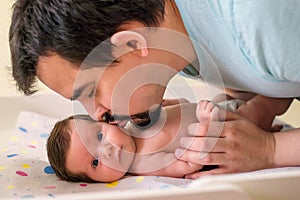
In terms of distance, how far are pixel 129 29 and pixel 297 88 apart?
0.88 feet

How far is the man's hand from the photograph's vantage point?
28.9 inches

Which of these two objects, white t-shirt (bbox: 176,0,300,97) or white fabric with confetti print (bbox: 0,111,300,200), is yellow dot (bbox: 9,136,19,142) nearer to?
white fabric with confetti print (bbox: 0,111,300,200)

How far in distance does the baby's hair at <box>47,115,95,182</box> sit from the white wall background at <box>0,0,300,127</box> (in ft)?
1.31

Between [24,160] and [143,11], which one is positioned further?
[24,160]

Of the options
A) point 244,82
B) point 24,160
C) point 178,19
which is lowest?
point 24,160

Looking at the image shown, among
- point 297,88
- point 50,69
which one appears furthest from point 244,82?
point 50,69

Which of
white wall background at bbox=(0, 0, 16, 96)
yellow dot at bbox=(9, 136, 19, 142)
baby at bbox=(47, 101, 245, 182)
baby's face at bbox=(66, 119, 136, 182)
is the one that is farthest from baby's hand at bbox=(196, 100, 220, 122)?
white wall background at bbox=(0, 0, 16, 96)

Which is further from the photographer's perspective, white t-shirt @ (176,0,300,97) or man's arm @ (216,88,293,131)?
man's arm @ (216,88,293,131)

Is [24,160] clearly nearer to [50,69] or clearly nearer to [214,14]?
[50,69]

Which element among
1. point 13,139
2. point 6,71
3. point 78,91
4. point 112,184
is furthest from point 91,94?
point 6,71

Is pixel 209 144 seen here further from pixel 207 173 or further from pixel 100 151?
pixel 100 151

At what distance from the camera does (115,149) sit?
788mm

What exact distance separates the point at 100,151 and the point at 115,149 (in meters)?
0.02

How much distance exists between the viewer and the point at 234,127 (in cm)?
76
